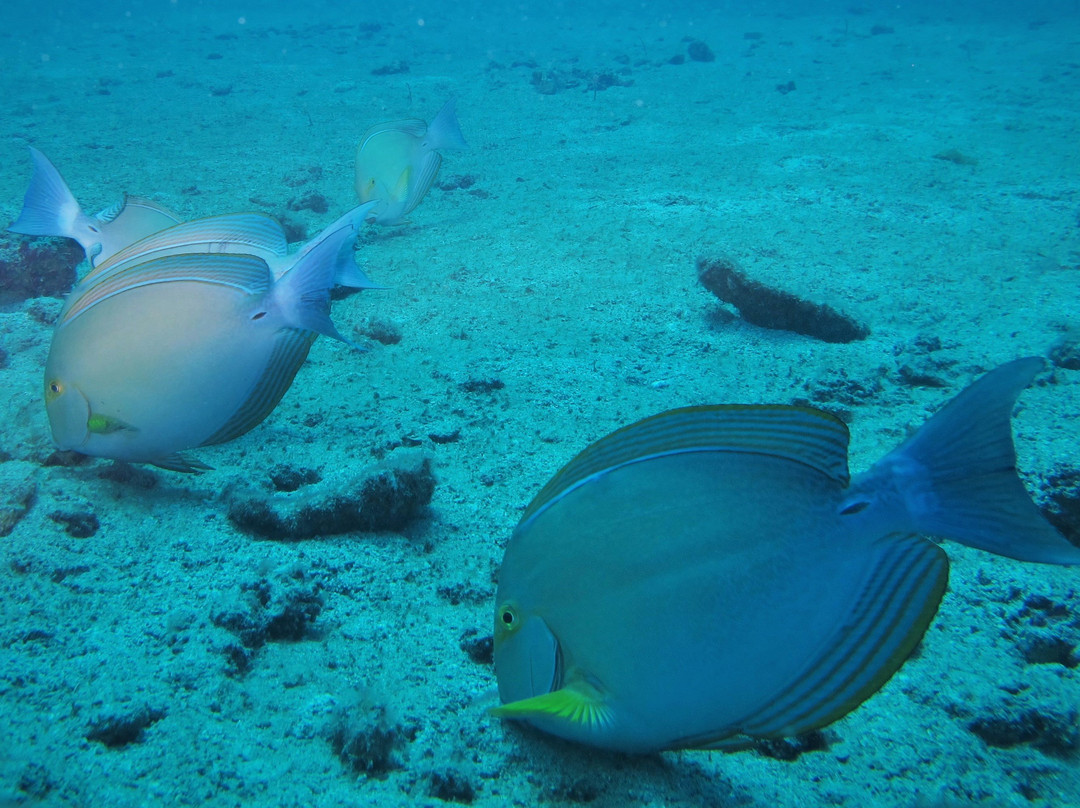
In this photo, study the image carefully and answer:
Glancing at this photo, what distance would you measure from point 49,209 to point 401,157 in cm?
333

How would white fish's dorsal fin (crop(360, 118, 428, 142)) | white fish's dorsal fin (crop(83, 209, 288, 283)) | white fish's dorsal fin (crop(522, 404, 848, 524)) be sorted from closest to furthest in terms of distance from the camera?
white fish's dorsal fin (crop(522, 404, 848, 524))
white fish's dorsal fin (crop(83, 209, 288, 283))
white fish's dorsal fin (crop(360, 118, 428, 142))

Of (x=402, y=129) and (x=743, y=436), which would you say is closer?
(x=743, y=436)

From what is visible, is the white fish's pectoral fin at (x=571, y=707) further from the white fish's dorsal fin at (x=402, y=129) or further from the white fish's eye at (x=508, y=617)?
the white fish's dorsal fin at (x=402, y=129)

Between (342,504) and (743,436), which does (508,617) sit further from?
(342,504)

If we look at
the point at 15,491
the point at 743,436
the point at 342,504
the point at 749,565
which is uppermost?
the point at 743,436

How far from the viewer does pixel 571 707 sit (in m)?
1.24

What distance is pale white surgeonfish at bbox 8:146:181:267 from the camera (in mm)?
2682

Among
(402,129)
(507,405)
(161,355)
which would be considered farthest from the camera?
(402,129)

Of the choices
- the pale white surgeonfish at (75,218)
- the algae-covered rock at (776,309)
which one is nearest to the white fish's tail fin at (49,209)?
the pale white surgeonfish at (75,218)

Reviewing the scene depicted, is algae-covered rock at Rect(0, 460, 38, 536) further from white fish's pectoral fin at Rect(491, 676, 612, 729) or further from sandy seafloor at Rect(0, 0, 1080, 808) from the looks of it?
white fish's pectoral fin at Rect(491, 676, 612, 729)

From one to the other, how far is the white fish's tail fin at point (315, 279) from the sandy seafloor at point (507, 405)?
101 cm

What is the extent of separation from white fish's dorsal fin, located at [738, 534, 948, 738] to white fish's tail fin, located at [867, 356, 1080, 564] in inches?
3.1

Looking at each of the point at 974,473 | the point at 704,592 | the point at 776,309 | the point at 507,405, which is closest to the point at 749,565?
the point at 704,592

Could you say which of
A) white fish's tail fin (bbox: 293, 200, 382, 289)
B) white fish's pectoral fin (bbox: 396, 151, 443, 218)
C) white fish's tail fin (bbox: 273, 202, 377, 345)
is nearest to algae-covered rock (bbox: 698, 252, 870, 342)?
white fish's pectoral fin (bbox: 396, 151, 443, 218)
